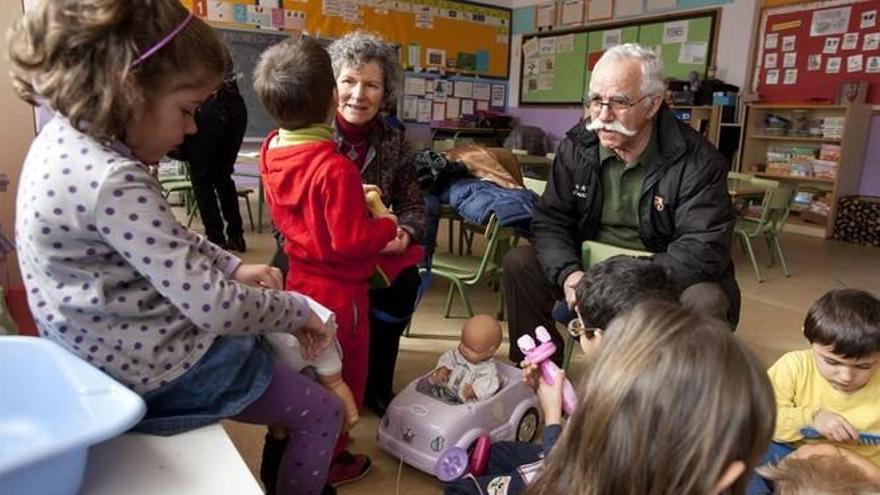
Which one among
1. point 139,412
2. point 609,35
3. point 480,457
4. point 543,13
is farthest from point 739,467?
point 543,13

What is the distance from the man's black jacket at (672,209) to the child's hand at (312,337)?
1.13 meters

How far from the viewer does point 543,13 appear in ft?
25.9

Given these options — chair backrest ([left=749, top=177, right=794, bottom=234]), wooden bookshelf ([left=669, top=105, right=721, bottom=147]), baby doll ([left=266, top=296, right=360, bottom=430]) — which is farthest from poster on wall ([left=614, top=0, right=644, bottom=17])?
baby doll ([left=266, top=296, right=360, bottom=430])

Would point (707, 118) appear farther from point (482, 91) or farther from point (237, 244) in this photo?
point (237, 244)

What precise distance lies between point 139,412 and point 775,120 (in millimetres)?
6701

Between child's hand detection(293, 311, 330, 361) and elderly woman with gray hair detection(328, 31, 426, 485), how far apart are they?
0.65 metres

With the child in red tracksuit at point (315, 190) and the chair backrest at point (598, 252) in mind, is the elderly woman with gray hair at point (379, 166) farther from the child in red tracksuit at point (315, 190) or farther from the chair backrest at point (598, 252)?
the chair backrest at point (598, 252)

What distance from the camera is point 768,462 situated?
1.39 m

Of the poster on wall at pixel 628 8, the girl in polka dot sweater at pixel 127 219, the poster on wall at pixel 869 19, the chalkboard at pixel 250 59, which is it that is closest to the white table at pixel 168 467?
the girl in polka dot sweater at pixel 127 219

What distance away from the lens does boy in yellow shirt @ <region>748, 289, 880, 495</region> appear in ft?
4.53

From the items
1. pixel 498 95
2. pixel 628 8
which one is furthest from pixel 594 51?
pixel 498 95

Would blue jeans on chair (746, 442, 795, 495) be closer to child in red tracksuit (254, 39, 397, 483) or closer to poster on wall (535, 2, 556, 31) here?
child in red tracksuit (254, 39, 397, 483)

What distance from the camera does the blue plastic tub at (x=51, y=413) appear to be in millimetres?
572

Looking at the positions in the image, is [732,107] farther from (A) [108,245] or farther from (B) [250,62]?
(A) [108,245]
